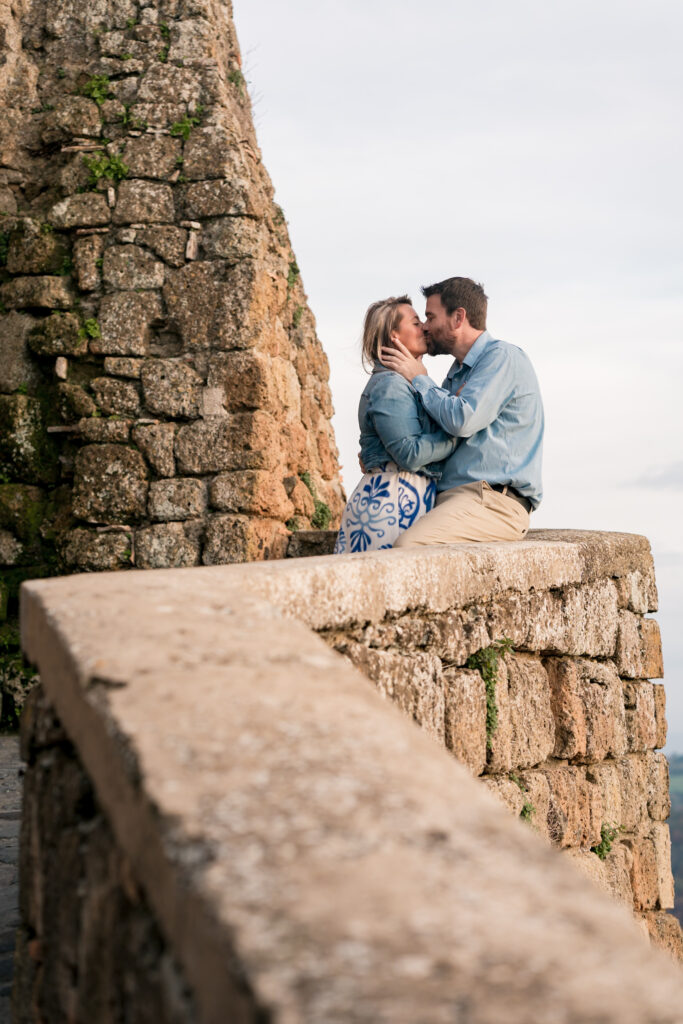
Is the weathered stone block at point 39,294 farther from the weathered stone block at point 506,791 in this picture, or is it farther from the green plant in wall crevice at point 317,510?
the weathered stone block at point 506,791

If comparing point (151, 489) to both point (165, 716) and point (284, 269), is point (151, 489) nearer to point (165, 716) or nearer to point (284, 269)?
point (284, 269)

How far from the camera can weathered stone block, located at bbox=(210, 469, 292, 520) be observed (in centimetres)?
507

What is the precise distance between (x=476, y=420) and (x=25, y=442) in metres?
2.53

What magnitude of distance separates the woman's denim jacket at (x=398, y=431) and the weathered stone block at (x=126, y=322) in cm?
157

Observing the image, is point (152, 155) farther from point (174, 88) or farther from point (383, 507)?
point (383, 507)

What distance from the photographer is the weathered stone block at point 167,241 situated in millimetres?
5340

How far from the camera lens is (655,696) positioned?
4.48 metres

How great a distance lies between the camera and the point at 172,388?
522cm

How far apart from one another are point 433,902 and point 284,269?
199 inches

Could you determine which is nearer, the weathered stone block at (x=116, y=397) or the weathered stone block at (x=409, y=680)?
the weathered stone block at (x=409, y=680)

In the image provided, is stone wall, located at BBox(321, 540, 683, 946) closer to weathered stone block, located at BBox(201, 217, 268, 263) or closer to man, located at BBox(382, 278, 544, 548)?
man, located at BBox(382, 278, 544, 548)

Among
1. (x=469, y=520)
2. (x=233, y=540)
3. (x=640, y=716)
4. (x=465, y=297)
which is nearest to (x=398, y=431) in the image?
(x=469, y=520)

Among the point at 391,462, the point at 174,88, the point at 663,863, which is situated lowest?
the point at 663,863

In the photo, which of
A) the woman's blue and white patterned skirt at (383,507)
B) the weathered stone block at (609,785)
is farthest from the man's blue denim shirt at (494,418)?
the weathered stone block at (609,785)
